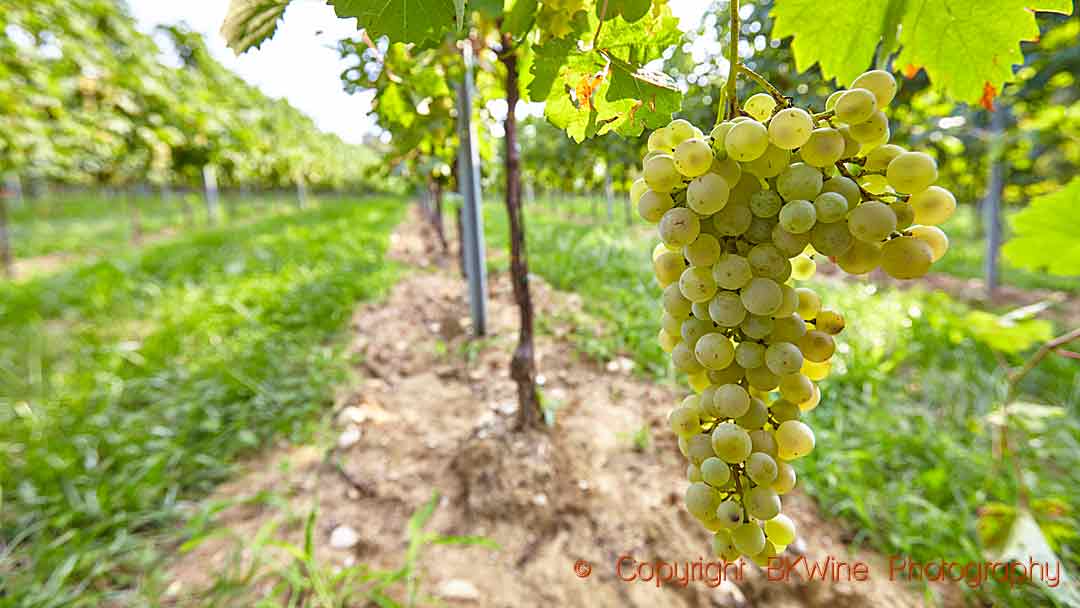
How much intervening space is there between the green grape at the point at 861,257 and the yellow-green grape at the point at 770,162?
12cm

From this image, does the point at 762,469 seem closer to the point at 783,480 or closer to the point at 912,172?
the point at 783,480

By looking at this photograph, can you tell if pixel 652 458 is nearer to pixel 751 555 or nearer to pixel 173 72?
pixel 751 555

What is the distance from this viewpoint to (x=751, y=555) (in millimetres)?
593

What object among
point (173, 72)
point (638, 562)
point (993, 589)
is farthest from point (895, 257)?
point (173, 72)

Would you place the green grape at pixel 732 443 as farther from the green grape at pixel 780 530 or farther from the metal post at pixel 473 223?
the metal post at pixel 473 223

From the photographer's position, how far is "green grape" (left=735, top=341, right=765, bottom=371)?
0.60m

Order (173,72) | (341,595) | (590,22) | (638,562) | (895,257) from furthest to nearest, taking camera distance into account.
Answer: (173,72) < (638,562) < (341,595) < (590,22) < (895,257)

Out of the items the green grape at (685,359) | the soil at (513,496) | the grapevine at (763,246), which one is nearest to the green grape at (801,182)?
the grapevine at (763,246)

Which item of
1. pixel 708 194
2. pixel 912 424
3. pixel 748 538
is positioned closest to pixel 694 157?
pixel 708 194

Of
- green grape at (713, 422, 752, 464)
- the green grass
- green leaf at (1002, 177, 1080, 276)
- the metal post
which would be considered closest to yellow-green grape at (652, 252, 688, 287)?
green grape at (713, 422, 752, 464)

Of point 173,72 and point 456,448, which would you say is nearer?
point 456,448

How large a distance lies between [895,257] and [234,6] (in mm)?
1038

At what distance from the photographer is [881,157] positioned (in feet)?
1.80

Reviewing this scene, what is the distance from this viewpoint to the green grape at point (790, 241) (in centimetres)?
54
